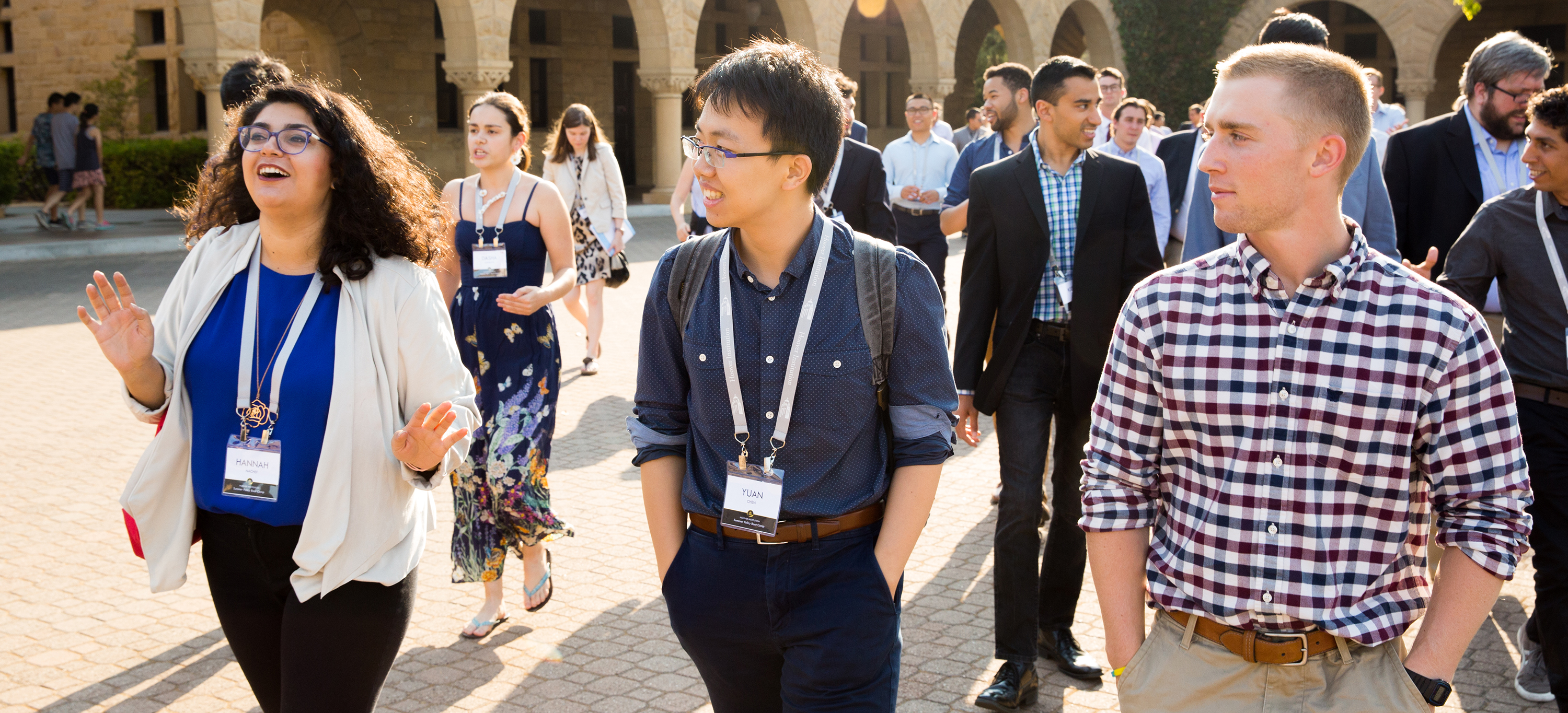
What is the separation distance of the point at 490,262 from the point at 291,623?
7.91 ft

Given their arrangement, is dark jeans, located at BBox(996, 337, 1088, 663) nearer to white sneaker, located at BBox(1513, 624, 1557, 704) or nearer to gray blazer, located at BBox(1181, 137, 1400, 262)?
gray blazer, located at BBox(1181, 137, 1400, 262)

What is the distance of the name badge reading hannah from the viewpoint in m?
4.90

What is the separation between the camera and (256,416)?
2740mm

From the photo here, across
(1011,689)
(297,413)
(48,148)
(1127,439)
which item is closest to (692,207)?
(1011,689)

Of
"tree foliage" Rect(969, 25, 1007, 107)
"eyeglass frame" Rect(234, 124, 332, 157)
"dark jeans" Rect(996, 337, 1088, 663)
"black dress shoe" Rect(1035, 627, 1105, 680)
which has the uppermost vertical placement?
"tree foliage" Rect(969, 25, 1007, 107)

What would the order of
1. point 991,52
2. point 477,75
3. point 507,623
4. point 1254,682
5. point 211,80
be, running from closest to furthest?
point 1254,682 → point 507,623 → point 211,80 → point 477,75 → point 991,52

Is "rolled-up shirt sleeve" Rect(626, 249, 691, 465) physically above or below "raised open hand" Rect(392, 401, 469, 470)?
above

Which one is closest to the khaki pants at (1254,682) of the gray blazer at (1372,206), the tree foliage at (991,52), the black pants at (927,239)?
the gray blazer at (1372,206)

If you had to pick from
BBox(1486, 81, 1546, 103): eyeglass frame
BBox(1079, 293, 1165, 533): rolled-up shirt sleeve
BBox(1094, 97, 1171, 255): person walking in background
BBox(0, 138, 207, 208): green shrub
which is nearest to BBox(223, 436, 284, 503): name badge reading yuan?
BBox(1079, 293, 1165, 533): rolled-up shirt sleeve

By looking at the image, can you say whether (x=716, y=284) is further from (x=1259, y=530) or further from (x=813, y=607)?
(x=1259, y=530)

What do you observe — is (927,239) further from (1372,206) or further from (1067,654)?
(1067,654)

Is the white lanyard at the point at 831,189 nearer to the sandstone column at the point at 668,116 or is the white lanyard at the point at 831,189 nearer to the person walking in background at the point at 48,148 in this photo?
the sandstone column at the point at 668,116

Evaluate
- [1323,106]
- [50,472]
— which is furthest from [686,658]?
[50,472]

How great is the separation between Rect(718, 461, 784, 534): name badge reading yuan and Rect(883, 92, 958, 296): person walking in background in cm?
632
